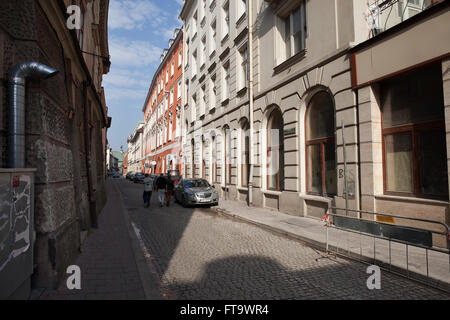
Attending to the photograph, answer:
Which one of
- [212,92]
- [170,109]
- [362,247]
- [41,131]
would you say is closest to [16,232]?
[41,131]

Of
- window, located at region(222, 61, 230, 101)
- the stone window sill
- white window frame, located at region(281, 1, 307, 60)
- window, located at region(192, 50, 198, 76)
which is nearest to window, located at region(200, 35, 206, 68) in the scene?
window, located at region(192, 50, 198, 76)

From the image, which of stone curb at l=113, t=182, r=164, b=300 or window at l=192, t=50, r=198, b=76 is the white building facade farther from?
window at l=192, t=50, r=198, b=76

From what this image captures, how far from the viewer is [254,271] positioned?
4961 mm

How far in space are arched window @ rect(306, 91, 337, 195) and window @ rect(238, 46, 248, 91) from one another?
6.05 m

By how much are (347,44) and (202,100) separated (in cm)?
1477

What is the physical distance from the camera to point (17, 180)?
346 centimetres

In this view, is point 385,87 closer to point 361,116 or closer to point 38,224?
point 361,116

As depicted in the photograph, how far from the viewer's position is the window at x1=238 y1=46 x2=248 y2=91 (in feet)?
50.5

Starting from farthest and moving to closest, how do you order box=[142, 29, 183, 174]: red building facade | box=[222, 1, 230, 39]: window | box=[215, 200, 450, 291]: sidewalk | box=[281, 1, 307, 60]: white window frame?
box=[142, 29, 183, 174]: red building facade
box=[222, 1, 230, 39]: window
box=[281, 1, 307, 60]: white window frame
box=[215, 200, 450, 291]: sidewalk

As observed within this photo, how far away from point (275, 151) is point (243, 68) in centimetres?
576

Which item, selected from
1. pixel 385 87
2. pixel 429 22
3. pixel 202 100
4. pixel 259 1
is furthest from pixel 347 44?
pixel 202 100

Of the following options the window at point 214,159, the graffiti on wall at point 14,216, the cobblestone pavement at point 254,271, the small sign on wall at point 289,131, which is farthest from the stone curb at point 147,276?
the window at point 214,159

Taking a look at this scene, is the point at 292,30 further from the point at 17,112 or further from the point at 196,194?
the point at 17,112
